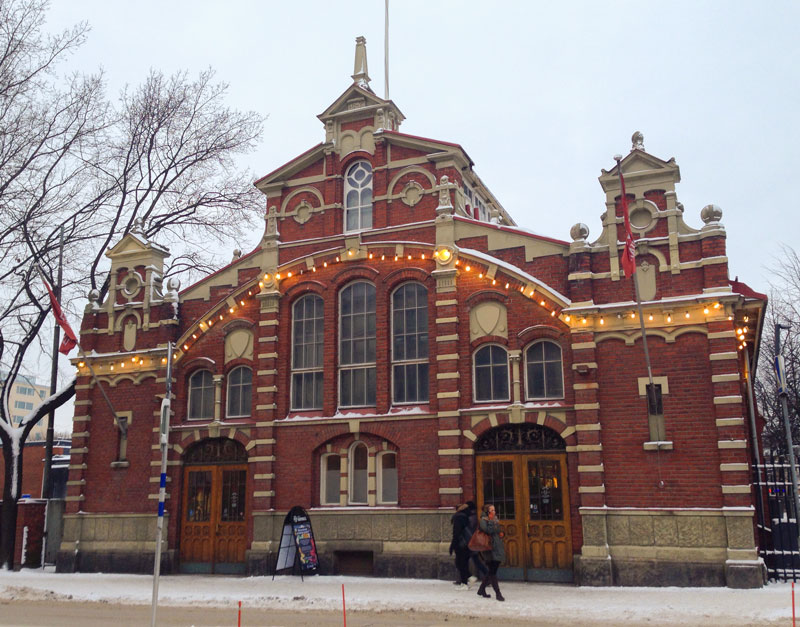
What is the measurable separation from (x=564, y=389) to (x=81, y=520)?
1469cm

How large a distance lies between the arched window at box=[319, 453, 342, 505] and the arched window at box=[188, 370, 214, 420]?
155 inches

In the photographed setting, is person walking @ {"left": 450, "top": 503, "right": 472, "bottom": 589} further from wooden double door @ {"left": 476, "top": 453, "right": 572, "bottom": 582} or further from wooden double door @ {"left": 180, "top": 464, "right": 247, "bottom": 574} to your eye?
wooden double door @ {"left": 180, "top": 464, "right": 247, "bottom": 574}

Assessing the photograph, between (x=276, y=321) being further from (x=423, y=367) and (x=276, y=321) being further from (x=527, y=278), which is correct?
(x=527, y=278)

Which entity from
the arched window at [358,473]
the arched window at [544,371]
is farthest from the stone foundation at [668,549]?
the arched window at [358,473]

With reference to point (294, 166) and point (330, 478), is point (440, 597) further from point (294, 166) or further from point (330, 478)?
point (294, 166)

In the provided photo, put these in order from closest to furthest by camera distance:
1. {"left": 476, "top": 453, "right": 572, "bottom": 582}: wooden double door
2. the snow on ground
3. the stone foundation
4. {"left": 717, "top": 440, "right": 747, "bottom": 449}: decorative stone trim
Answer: the snow on ground → the stone foundation → {"left": 717, "top": 440, "right": 747, "bottom": 449}: decorative stone trim → {"left": 476, "top": 453, "right": 572, "bottom": 582}: wooden double door

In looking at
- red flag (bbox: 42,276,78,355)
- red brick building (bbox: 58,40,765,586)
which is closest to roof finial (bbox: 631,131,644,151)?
red brick building (bbox: 58,40,765,586)

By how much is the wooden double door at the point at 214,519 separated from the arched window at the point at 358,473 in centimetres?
329

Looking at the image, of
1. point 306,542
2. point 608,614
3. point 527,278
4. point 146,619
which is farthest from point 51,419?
point 608,614

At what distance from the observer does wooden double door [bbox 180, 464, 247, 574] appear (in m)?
21.8

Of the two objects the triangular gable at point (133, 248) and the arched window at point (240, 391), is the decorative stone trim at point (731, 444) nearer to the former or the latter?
the arched window at point (240, 391)

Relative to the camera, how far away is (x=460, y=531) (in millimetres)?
17562

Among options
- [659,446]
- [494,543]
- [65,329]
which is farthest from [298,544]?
[65,329]

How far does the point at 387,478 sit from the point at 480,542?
5.27 meters
